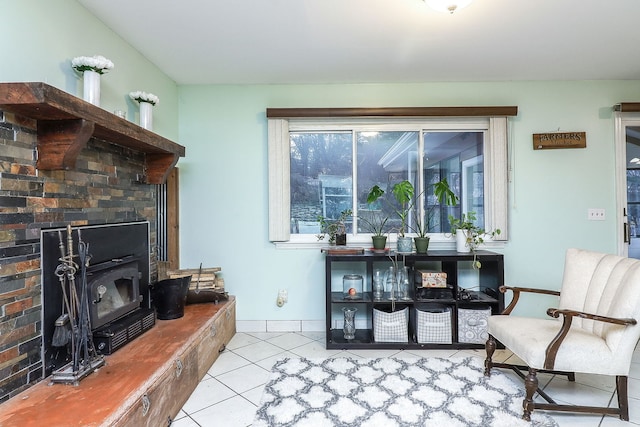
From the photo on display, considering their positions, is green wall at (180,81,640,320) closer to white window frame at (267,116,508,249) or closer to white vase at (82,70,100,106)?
white window frame at (267,116,508,249)

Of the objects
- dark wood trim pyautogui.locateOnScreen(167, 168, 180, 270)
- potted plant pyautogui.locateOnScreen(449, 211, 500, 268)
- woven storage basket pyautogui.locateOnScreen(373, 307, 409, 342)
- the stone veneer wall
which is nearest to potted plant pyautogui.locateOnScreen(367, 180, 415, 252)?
potted plant pyautogui.locateOnScreen(449, 211, 500, 268)

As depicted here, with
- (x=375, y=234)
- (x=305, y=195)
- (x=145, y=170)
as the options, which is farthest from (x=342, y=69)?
(x=145, y=170)

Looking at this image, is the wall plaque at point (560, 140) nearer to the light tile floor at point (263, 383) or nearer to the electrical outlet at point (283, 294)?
the light tile floor at point (263, 383)

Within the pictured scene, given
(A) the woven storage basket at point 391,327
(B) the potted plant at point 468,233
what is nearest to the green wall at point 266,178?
(B) the potted plant at point 468,233

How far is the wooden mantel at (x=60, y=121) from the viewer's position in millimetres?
1343

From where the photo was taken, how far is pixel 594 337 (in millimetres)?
1945

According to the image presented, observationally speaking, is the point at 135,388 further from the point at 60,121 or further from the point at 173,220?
the point at 173,220

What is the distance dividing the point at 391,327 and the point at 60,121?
8.60ft

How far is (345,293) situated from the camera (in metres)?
3.06

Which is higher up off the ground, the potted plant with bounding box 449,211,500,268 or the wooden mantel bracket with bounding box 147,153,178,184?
the wooden mantel bracket with bounding box 147,153,178,184

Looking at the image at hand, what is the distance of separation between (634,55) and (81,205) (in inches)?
164

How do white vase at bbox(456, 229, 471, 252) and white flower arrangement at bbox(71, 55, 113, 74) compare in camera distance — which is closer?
white flower arrangement at bbox(71, 55, 113, 74)

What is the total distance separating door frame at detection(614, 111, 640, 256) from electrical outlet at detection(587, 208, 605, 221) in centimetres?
14

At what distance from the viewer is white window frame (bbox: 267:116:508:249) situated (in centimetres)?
315
